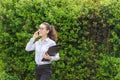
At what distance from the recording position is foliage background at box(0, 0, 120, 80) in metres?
9.10

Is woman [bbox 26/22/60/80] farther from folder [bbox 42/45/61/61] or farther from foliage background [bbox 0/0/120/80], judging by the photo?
foliage background [bbox 0/0/120/80]

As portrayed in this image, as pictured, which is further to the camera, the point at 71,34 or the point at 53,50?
the point at 71,34

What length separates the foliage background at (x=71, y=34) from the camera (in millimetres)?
9102

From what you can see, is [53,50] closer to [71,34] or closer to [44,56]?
[44,56]

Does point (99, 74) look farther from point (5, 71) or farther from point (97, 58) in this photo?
point (5, 71)

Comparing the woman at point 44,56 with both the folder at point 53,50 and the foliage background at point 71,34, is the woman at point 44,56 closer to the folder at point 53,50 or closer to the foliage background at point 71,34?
the folder at point 53,50

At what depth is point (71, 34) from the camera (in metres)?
9.11

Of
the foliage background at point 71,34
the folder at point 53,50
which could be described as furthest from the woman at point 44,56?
the foliage background at point 71,34

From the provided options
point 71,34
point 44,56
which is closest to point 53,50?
point 44,56

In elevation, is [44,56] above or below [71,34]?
below

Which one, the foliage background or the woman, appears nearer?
the woman

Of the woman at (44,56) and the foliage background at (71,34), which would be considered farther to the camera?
the foliage background at (71,34)

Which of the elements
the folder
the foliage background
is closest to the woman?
the folder

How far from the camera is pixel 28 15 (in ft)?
30.0
